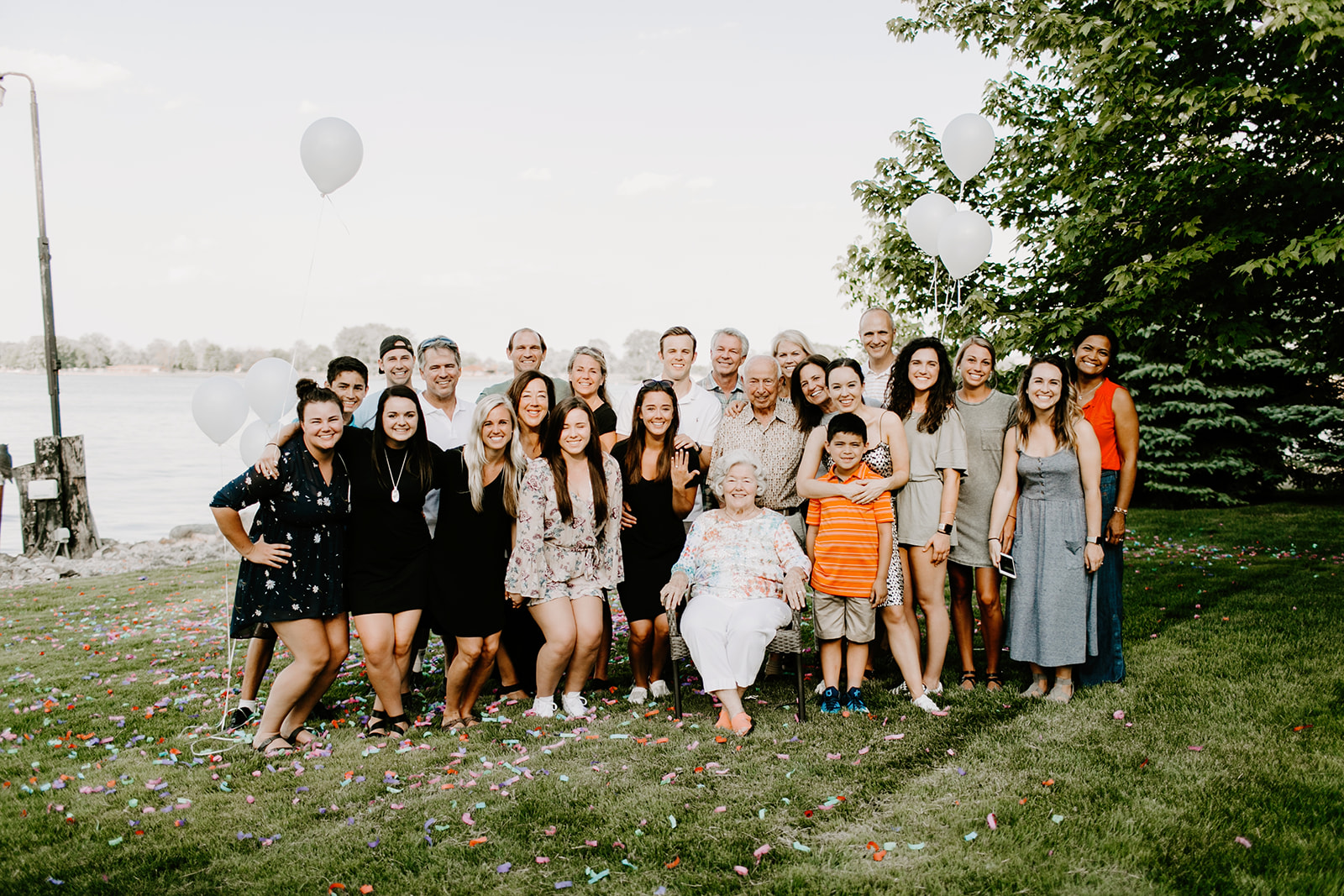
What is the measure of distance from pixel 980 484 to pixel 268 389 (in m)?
4.72

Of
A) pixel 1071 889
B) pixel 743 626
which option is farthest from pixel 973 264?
pixel 1071 889

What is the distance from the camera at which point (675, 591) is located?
4719mm

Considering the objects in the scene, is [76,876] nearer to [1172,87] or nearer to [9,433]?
[1172,87]

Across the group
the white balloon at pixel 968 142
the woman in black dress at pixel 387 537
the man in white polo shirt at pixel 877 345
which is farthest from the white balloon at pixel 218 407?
the white balloon at pixel 968 142

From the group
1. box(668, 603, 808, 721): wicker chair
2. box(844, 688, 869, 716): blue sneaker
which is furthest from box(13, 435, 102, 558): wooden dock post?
box(844, 688, 869, 716): blue sneaker

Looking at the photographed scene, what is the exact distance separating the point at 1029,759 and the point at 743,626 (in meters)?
1.50

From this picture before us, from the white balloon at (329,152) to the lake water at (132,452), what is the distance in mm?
2479

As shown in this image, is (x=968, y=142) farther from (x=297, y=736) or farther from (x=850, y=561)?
(x=297, y=736)

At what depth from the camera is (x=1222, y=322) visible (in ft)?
24.0

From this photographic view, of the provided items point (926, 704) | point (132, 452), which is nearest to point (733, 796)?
point (926, 704)

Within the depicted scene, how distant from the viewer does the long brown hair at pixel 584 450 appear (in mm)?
4992

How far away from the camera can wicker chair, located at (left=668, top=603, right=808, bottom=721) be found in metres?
4.64

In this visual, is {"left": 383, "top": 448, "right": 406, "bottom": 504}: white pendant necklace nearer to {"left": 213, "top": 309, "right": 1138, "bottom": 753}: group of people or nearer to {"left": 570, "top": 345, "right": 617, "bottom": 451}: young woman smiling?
{"left": 213, "top": 309, "right": 1138, "bottom": 753}: group of people

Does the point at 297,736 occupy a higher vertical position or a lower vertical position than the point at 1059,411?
lower
